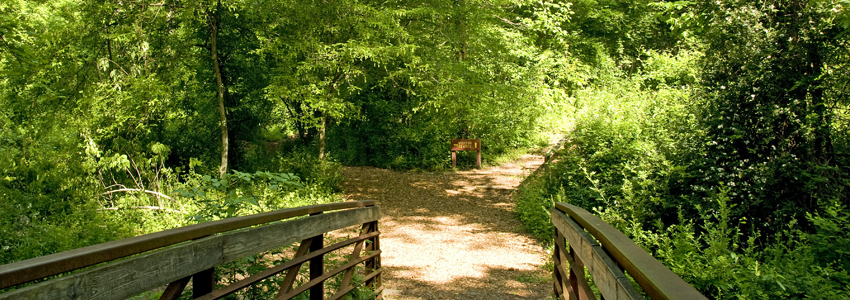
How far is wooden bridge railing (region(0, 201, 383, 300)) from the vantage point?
150 centimetres

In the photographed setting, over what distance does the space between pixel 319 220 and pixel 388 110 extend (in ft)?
48.5

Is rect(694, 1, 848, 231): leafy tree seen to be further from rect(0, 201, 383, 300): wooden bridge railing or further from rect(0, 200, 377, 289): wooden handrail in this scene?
rect(0, 200, 377, 289): wooden handrail

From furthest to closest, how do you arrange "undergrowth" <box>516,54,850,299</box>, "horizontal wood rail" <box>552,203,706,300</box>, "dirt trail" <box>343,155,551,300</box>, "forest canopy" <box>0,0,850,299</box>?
"dirt trail" <box>343,155,551,300</box>, "forest canopy" <box>0,0,850,299</box>, "undergrowth" <box>516,54,850,299</box>, "horizontal wood rail" <box>552,203,706,300</box>

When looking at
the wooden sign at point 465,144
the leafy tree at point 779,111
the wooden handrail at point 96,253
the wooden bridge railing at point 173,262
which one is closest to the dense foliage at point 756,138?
the leafy tree at point 779,111

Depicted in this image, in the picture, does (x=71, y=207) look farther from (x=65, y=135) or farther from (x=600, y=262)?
(x=600, y=262)

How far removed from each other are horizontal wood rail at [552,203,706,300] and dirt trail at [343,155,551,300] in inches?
103

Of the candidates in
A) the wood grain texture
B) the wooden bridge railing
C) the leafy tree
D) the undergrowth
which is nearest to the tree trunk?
the undergrowth

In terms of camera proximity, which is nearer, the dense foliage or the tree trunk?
the dense foliage

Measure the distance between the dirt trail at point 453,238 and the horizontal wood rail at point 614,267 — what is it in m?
2.61

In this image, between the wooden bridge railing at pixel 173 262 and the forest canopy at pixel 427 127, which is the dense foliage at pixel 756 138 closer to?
the forest canopy at pixel 427 127

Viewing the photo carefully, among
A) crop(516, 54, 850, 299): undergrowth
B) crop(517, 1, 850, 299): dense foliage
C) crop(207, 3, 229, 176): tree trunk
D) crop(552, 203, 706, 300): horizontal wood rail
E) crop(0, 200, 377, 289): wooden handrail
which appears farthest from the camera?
crop(207, 3, 229, 176): tree trunk

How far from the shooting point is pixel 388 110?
1809cm


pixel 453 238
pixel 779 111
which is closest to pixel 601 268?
pixel 779 111

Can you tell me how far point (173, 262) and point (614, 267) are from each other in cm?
173
